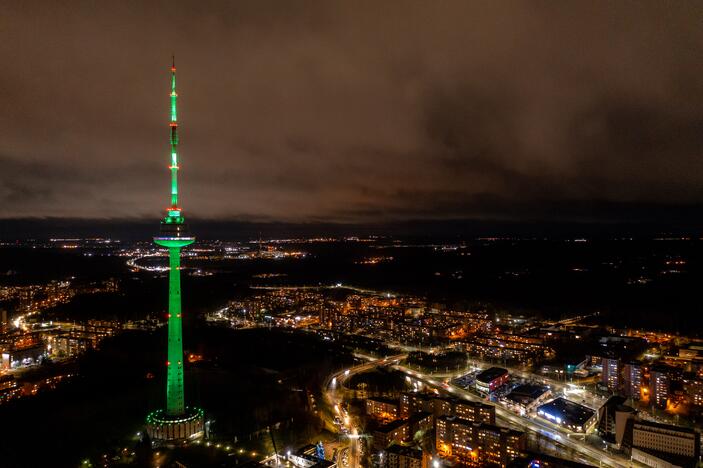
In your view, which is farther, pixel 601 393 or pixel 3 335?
pixel 3 335

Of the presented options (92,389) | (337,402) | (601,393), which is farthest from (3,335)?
(601,393)

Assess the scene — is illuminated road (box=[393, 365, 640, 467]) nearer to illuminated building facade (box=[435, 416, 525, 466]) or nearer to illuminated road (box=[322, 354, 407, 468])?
illuminated building facade (box=[435, 416, 525, 466])

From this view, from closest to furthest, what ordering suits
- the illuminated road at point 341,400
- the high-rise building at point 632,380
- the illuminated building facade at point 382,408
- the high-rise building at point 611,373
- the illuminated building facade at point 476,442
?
1. the illuminated building facade at point 476,442
2. the illuminated road at point 341,400
3. the illuminated building facade at point 382,408
4. the high-rise building at point 632,380
5. the high-rise building at point 611,373

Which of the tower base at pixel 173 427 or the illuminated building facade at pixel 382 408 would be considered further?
the illuminated building facade at pixel 382 408

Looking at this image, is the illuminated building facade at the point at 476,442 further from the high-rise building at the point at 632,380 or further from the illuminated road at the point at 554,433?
the high-rise building at the point at 632,380

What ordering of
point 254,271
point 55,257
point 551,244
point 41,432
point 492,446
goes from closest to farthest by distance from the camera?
point 492,446, point 41,432, point 254,271, point 55,257, point 551,244

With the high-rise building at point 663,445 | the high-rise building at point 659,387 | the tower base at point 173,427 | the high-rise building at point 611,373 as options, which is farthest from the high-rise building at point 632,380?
the tower base at point 173,427

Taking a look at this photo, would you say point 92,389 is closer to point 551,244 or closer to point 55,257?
point 55,257

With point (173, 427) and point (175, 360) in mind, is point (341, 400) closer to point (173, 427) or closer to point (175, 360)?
point (173, 427)
